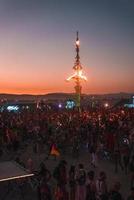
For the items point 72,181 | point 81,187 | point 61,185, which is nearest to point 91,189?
point 81,187

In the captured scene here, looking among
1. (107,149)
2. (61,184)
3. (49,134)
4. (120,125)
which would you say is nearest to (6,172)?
(61,184)

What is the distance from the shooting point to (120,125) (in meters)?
28.6

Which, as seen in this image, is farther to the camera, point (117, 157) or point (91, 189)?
point (117, 157)

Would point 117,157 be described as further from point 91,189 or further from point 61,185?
point 91,189

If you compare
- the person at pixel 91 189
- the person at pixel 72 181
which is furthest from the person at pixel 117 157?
the person at pixel 91 189

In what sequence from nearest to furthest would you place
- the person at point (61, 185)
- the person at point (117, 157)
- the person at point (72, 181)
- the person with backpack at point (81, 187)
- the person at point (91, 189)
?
the person at point (91, 189) → the person at point (61, 185) → the person with backpack at point (81, 187) → the person at point (72, 181) → the person at point (117, 157)

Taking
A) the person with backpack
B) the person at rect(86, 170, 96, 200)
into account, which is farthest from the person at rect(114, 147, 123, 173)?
the person at rect(86, 170, 96, 200)

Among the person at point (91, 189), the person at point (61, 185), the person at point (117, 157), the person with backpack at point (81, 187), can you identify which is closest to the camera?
the person at point (91, 189)

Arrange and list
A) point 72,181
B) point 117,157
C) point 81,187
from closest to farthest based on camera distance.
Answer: point 81,187
point 72,181
point 117,157

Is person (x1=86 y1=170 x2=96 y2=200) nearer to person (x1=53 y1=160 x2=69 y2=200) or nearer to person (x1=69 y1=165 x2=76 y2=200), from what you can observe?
person (x1=53 y1=160 x2=69 y2=200)

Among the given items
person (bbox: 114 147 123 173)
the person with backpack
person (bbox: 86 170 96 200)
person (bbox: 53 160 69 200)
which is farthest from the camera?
person (bbox: 114 147 123 173)

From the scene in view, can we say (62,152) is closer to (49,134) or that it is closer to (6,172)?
(49,134)

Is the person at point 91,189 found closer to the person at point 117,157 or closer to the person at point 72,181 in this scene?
the person at point 72,181

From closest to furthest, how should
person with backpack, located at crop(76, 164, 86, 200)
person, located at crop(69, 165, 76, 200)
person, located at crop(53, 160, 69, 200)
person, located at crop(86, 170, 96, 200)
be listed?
person, located at crop(86, 170, 96, 200)
person, located at crop(53, 160, 69, 200)
person with backpack, located at crop(76, 164, 86, 200)
person, located at crop(69, 165, 76, 200)
